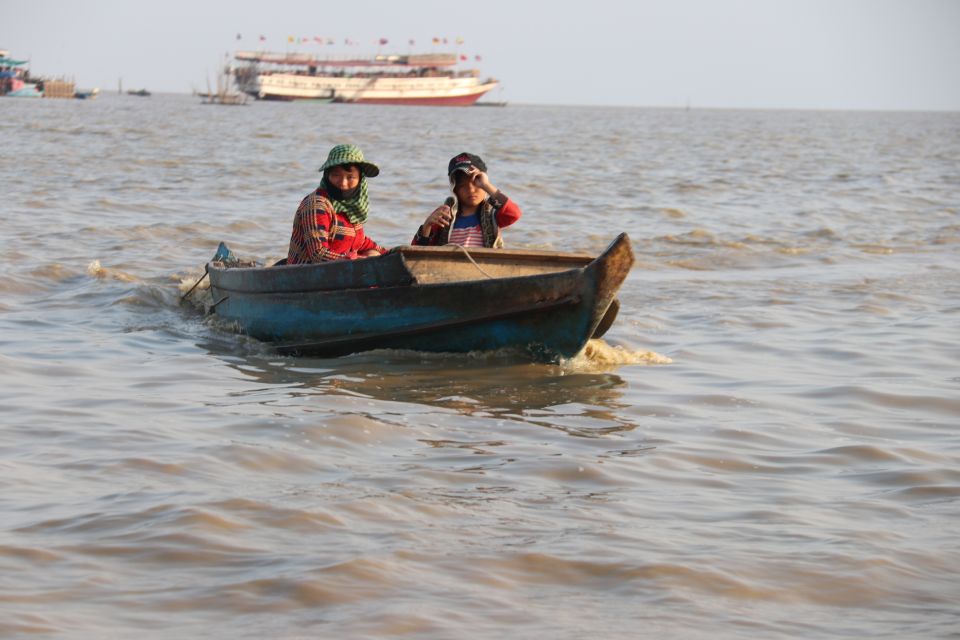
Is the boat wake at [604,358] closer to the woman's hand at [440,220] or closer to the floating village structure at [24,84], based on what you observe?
the woman's hand at [440,220]

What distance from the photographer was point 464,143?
121 ft

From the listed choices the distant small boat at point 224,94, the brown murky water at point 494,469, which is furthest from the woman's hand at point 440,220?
the distant small boat at point 224,94

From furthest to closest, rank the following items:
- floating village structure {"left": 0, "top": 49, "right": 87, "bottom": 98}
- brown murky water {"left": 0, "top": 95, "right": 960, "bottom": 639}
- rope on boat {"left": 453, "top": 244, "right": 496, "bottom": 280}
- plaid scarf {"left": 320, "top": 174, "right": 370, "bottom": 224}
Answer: floating village structure {"left": 0, "top": 49, "right": 87, "bottom": 98}
plaid scarf {"left": 320, "top": 174, "right": 370, "bottom": 224}
rope on boat {"left": 453, "top": 244, "right": 496, "bottom": 280}
brown murky water {"left": 0, "top": 95, "right": 960, "bottom": 639}

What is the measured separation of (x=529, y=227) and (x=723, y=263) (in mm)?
3225

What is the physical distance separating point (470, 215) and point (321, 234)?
914mm

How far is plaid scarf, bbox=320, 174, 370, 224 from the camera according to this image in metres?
7.79

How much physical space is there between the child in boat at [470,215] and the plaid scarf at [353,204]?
428 mm

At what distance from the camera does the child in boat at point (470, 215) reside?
24.5 ft

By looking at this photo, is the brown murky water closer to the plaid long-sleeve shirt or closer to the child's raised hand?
the plaid long-sleeve shirt

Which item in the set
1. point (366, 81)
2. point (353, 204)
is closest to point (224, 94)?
point (366, 81)

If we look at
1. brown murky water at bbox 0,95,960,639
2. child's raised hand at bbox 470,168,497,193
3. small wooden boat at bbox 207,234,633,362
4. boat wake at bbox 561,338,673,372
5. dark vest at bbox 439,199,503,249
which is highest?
child's raised hand at bbox 470,168,497,193

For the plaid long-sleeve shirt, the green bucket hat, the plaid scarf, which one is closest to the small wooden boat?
the plaid long-sleeve shirt

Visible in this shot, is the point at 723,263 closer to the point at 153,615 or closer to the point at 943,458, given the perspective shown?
the point at 943,458

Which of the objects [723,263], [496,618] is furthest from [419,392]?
[723,263]
